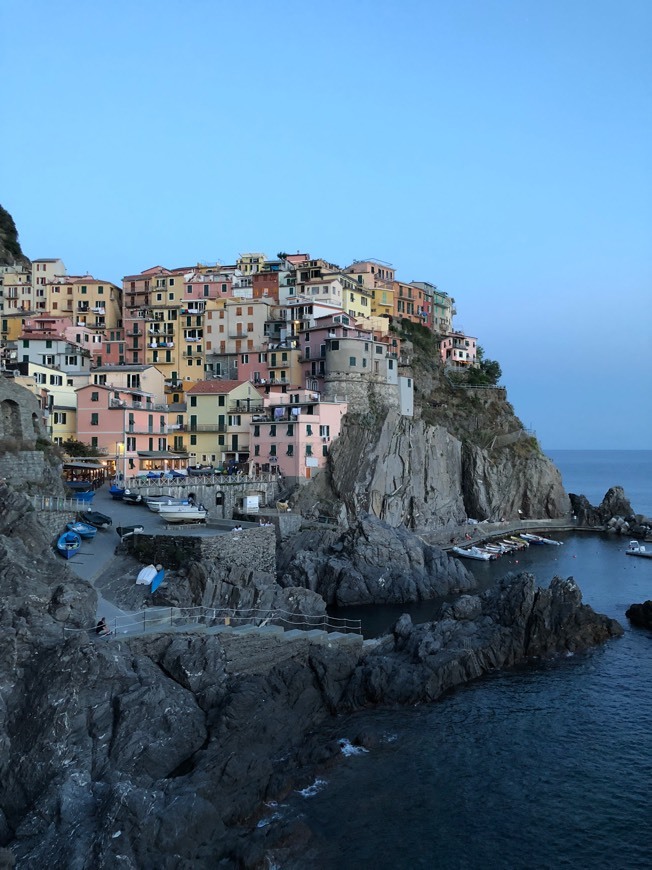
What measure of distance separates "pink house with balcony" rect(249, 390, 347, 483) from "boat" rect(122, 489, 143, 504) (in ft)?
52.6

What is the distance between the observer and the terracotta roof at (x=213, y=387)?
69562 millimetres

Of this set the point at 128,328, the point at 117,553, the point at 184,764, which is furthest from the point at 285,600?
the point at 128,328

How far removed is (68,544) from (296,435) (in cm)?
3082

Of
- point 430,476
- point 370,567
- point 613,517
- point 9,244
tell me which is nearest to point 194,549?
point 370,567

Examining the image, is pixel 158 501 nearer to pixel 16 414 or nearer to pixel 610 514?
pixel 16 414

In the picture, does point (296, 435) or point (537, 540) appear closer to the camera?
point (296, 435)

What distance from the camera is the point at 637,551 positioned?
6906cm

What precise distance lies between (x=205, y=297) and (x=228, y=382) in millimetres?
17079

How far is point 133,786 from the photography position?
63.8ft

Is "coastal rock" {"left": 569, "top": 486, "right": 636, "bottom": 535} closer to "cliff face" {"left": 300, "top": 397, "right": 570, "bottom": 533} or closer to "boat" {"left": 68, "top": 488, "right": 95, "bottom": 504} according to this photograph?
"cliff face" {"left": 300, "top": 397, "right": 570, "bottom": 533}

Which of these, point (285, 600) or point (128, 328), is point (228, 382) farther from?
point (285, 600)

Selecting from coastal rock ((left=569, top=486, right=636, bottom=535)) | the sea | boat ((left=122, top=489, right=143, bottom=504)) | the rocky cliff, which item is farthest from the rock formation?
boat ((left=122, top=489, right=143, bottom=504))

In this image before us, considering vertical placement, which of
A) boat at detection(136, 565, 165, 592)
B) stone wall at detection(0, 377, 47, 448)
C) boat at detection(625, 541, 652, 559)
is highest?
stone wall at detection(0, 377, 47, 448)

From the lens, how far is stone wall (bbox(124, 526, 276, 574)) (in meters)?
37.6
